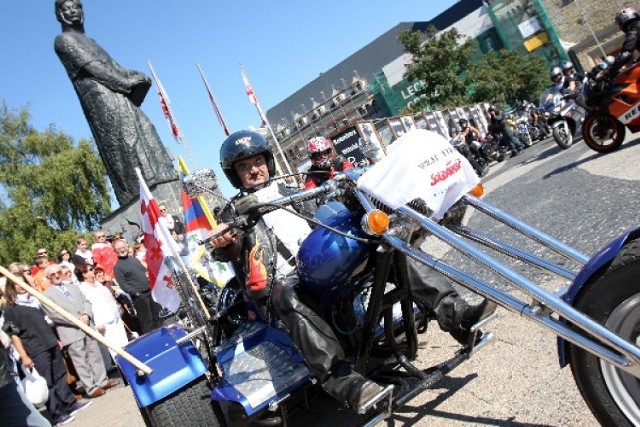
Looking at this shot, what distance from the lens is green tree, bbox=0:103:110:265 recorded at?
32.8m

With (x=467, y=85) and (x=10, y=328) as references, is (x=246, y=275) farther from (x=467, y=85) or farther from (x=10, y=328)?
(x=467, y=85)

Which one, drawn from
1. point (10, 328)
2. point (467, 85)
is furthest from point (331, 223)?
point (467, 85)

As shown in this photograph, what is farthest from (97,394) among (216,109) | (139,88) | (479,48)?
(479,48)

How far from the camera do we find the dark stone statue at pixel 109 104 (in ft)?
48.5

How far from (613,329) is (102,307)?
7.21 meters

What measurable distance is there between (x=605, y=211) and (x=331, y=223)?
355 cm

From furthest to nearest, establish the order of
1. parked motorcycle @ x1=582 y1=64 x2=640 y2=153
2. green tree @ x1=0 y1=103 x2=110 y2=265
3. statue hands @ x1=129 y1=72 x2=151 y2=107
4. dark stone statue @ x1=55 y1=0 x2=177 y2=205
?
green tree @ x1=0 y1=103 x2=110 y2=265, statue hands @ x1=129 y1=72 x2=151 y2=107, dark stone statue @ x1=55 y1=0 x2=177 y2=205, parked motorcycle @ x1=582 y1=64 x2=640 y2=153

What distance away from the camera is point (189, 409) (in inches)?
139

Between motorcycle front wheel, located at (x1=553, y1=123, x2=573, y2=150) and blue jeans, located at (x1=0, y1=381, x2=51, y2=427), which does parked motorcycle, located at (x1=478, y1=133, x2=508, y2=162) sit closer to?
motorcycle front wheel, located at (x1=553, y1=123, x2=573, y2=150)

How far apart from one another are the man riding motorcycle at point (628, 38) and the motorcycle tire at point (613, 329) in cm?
733

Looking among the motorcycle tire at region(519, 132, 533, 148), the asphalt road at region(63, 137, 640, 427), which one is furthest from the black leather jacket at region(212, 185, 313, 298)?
the motorcycle tire at region(519, 132, 533, 148)

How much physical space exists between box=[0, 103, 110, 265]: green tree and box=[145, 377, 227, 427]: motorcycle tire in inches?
1220

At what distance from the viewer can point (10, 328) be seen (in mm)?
6039

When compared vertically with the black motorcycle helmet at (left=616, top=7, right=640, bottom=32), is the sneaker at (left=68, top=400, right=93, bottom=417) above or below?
below
